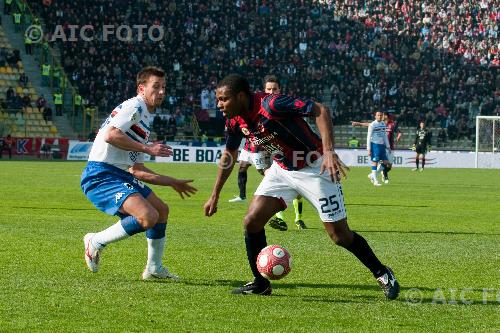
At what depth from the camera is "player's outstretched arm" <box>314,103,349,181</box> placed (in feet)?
25.7

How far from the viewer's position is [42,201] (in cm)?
2138

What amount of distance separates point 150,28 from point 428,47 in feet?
57.2

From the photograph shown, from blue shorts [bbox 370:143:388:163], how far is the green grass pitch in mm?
11093

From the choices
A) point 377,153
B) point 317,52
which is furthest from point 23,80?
point 377,153

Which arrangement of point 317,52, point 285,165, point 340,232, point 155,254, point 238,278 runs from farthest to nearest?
1. point 317,52
2. point 238,278
3. point 155,254
4. point 285,165
5. point 340,232

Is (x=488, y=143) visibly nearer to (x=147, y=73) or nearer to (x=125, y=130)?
(x=147, y=73)

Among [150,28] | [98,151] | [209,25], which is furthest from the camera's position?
[209,25]

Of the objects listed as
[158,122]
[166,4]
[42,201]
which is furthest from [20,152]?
[42,201]

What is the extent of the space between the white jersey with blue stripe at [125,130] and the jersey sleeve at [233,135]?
38.1 inches

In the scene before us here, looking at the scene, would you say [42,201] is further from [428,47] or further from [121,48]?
[428,47]

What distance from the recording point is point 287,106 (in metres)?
8.23

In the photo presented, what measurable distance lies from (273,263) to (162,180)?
1.46 metres

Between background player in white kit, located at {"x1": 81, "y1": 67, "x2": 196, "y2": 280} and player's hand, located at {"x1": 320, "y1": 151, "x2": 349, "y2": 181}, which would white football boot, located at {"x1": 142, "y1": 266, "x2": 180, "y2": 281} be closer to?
background player in white kit, located at {"x1": 81, "y1": 67, "x2": 196, "y2": 280}

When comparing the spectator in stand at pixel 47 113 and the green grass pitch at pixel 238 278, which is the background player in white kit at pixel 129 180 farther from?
the spectator in stand at pixel 47 113
